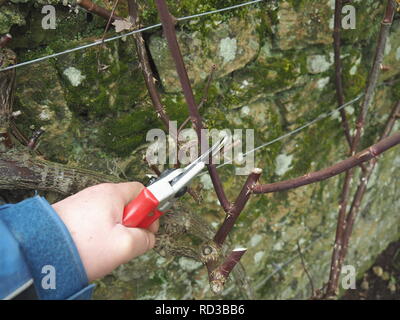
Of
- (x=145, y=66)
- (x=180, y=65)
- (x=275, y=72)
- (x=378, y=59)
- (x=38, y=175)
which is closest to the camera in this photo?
(x=180, y=65)

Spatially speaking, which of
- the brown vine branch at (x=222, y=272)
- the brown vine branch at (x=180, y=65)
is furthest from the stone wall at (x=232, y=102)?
the brown vine branch at (x=222, y=272)

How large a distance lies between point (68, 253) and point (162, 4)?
651 mm

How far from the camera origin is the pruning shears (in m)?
0.94

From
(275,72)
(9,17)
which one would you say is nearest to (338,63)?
(275,72)

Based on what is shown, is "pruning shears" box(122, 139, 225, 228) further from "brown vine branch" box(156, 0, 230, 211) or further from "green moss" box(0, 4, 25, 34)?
"green moss" box(0, 4, 25, 34)

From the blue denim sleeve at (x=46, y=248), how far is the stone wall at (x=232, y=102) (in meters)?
0.47

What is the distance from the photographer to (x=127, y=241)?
0.92m

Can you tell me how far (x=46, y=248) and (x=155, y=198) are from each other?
10.5 inches

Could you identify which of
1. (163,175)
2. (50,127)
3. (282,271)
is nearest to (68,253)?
(163,175)

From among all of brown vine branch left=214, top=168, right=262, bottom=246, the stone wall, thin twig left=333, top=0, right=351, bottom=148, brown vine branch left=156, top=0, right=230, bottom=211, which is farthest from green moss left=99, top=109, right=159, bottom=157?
thin twig left=333, top=0, right=351, bottom=148

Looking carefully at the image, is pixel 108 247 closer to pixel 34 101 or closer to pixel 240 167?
pixel 34 101

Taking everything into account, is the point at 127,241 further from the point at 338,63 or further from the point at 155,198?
the point at 338,63

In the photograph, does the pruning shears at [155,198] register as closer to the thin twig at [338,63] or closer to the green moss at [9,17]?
the green moss at [9,17]

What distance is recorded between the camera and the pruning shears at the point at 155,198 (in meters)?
0.94
